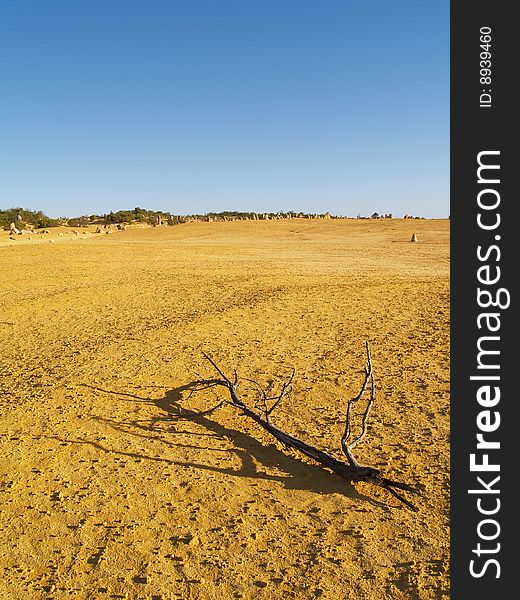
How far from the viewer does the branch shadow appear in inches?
138

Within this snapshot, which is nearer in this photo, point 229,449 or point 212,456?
point 212,456

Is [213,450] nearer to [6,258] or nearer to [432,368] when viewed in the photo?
[432,368]

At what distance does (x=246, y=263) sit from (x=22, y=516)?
13.8 metres

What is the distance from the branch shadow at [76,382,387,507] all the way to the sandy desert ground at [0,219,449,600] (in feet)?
0.06

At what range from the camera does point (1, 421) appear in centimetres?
456

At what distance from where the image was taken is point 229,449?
4020 mm

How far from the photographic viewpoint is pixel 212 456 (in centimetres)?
389

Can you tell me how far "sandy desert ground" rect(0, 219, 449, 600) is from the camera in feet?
8.85

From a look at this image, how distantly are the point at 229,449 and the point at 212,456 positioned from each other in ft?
0.58

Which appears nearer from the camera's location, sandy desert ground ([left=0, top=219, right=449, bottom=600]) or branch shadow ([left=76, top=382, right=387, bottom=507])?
sandy desert ground ([left=0, top=219, right=449, bottom=600])

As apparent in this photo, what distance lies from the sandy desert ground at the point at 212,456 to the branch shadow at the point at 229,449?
0.02 m

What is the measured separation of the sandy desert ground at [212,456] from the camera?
270cm

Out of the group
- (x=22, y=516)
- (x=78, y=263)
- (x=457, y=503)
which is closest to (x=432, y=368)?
(x=457, y=503)

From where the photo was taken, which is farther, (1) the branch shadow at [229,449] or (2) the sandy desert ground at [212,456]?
(1) the branch shadow at [229,449]
